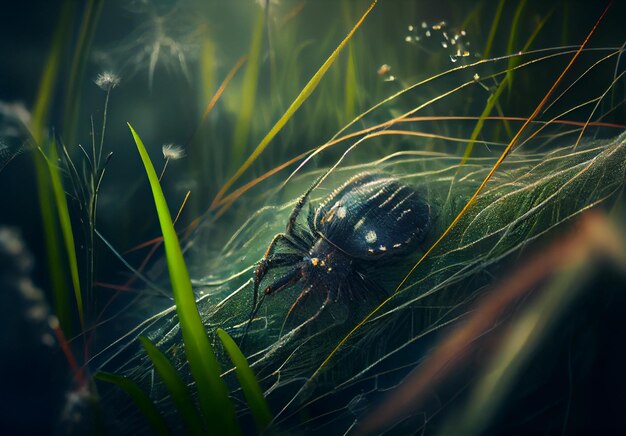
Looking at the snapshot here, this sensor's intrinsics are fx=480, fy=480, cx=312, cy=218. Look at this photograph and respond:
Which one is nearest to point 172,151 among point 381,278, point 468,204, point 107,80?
point 107,80

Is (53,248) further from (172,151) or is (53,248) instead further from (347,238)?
(347,238)

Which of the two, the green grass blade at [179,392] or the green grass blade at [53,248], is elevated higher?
the green grass blade at [53,248]

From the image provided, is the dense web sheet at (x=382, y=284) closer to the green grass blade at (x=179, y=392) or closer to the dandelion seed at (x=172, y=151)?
the green grass blade at (x=179, y=392)

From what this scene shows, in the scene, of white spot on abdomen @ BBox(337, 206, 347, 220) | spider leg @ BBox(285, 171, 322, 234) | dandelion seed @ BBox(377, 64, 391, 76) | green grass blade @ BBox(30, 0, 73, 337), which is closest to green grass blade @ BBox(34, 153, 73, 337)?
green grass blade @ BBox(30, 0, 73, 337)

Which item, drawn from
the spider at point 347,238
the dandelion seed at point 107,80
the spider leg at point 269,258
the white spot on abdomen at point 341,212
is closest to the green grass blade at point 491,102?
the spider at point 347,238

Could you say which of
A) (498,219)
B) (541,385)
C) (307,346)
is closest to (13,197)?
(307,346)

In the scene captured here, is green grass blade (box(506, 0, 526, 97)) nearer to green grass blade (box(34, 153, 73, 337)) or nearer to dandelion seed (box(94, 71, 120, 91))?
dandelion seed (box(94, 71, 120, 91))
